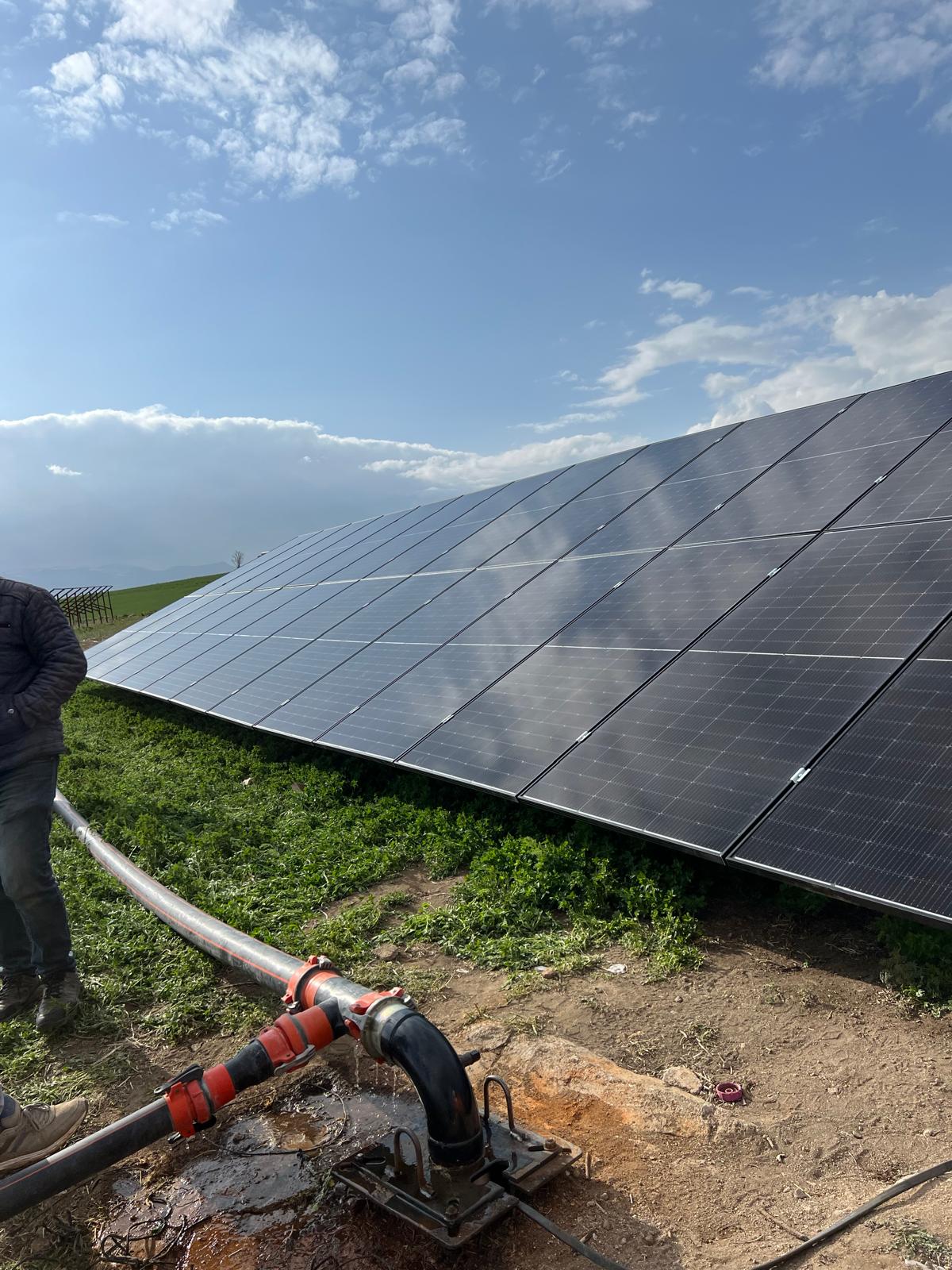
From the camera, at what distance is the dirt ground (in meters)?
3.39

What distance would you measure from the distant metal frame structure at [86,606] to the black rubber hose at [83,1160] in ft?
126

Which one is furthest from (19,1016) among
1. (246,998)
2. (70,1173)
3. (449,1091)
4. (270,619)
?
(270,619)

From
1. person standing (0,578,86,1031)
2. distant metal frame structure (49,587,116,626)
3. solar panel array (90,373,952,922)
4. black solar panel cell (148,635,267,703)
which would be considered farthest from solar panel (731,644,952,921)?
distant metal frame structure (49,587,116,626)

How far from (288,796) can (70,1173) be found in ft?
21.5

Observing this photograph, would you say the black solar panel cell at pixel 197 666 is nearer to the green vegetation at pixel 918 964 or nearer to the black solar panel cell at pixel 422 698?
the black solar panel cell at pixel 422 698

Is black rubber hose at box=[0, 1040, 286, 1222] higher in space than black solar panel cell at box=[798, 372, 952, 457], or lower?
lower

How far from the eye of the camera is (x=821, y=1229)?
3334 millimetres

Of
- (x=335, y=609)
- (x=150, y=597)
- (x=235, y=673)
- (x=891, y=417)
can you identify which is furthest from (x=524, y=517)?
(x=150, y=597)

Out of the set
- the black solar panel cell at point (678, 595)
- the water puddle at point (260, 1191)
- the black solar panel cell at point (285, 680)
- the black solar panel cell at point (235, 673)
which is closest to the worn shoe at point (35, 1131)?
the water puddle at point (260, 1191)

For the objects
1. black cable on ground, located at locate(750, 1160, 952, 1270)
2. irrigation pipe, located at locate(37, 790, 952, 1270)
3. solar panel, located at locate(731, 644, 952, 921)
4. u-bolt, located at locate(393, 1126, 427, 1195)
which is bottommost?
black cable on ground, located at locate(750, 1160, 952, 1270)

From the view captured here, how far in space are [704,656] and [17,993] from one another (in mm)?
5839

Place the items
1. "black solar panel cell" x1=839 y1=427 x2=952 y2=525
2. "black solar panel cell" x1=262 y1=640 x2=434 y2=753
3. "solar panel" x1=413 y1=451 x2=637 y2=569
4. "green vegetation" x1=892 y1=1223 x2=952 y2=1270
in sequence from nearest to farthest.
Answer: "green vegetation" x1=892 y1=1223 x2=952 y2=1270 → "black solar panel cell" x1=839 y1=427 x2=952 y2=525 → "black solar panel cell" x1=262 y1=640 x2=434 y2=753 → "solar panel" x1=413 y1=451 x2=637 y2=569

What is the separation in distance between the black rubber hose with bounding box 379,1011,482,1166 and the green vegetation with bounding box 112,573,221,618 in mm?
37750

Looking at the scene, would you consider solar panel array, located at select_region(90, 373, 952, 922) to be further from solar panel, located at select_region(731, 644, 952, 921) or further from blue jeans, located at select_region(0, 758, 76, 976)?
blue jeans, located at select_region(0, 758, 76, 976)
